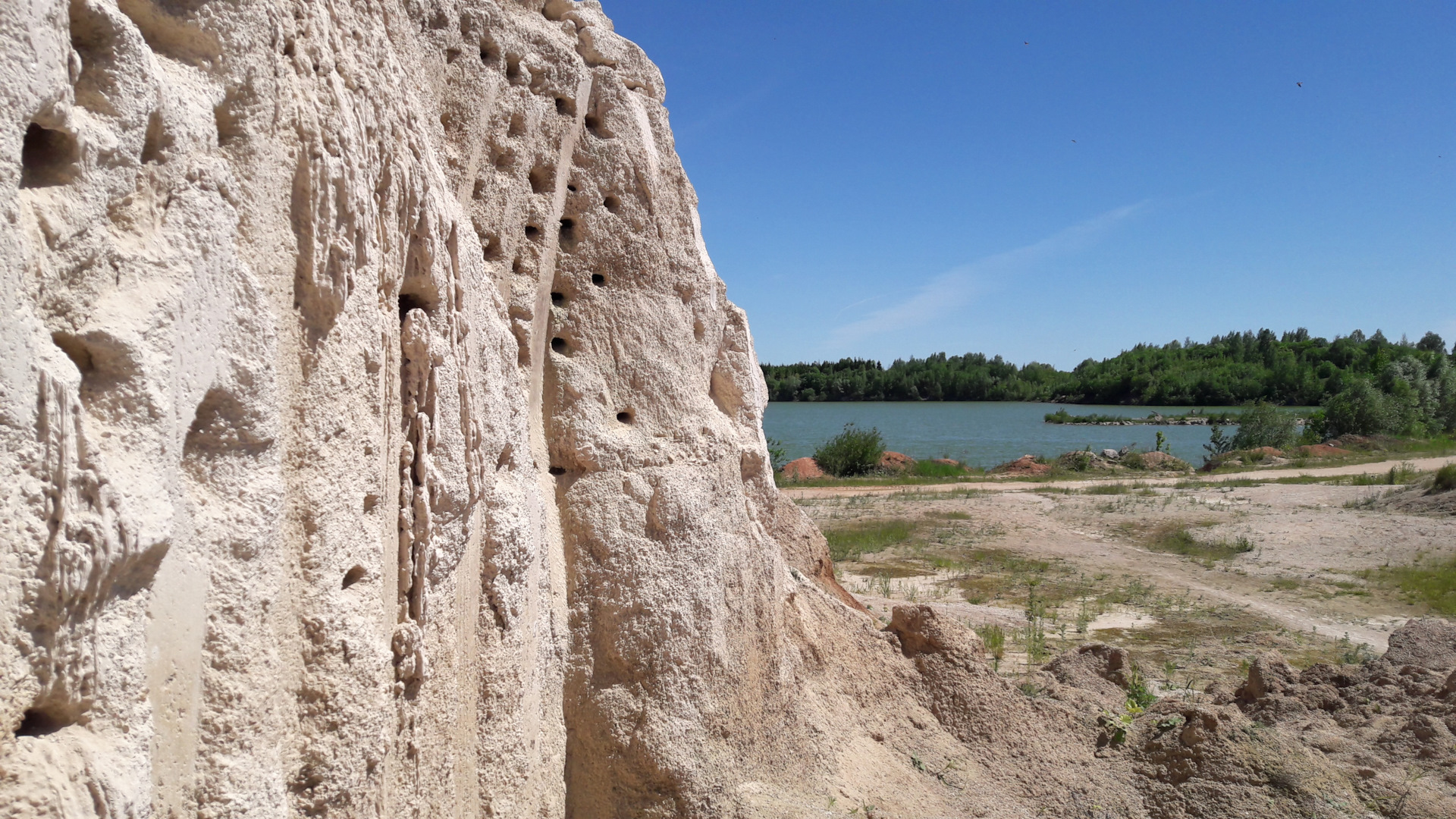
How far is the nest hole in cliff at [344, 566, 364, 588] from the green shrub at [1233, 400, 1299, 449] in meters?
32.9

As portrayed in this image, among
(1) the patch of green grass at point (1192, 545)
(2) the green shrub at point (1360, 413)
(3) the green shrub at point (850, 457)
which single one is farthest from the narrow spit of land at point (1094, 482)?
(2) the green shrub at point (1360, 413)

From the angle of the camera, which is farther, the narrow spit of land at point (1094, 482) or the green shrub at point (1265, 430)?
the green shrub at point (1265, 430)

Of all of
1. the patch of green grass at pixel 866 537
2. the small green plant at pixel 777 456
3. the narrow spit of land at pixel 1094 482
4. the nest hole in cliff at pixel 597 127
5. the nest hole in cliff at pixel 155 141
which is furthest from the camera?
the small green plant at pixel 777 456

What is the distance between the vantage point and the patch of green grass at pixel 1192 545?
13.6m

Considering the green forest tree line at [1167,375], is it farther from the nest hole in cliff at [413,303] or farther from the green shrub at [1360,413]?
the nest hole in cliff at [413,303]

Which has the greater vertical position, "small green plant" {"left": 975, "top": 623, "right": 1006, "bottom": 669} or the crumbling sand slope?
the crumbling sand slope

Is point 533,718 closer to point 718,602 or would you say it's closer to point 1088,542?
point 718,602

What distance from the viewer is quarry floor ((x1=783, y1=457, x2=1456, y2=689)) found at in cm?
916

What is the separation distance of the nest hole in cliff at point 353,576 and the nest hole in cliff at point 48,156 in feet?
3.92

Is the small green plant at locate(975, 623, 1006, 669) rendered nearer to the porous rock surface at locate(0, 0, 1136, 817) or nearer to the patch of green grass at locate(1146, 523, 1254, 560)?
the porous rock surface at locate(0, 0, 1136, 817)

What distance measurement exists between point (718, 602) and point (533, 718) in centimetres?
113

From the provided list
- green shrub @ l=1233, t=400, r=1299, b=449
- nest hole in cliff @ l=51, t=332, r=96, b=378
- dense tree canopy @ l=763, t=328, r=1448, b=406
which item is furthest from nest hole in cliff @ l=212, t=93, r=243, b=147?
dense tree canopy @ l=763, t=328, r=1448, b=406

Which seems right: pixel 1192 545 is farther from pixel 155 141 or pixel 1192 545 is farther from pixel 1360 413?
pixel 1360 413

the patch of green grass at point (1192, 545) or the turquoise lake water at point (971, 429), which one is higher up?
the turquoise lake water at point (971, 429)
